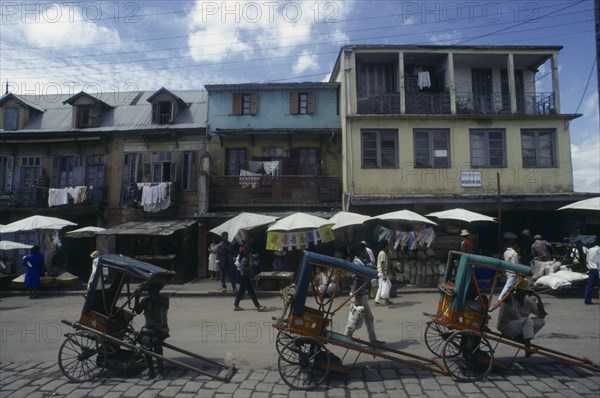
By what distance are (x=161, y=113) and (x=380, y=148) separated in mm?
12189

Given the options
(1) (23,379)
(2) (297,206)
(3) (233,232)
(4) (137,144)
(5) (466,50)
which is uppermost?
(5) (466,50)

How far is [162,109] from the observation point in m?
20.7

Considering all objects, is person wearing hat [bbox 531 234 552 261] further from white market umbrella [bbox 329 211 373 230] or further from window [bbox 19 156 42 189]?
window [bbox 19 156 42 189]

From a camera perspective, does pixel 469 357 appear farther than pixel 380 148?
No

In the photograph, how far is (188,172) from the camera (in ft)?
64.0

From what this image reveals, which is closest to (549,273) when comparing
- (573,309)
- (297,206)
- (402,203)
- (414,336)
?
(573,309)

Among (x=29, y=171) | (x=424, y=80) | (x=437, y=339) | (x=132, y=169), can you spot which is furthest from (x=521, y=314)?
(x=29, y=171)

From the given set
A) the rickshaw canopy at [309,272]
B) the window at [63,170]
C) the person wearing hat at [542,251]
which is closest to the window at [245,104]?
the window at [63,170]

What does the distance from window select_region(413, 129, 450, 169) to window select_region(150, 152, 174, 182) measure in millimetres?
12813

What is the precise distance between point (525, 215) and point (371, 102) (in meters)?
9.64

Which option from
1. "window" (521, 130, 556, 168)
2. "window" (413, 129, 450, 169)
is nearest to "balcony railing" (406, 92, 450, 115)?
"window" (413, 129, 450, 169)

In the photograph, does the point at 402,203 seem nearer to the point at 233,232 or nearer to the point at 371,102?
the point at 371,102

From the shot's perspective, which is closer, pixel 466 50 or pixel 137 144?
pixel 466 50

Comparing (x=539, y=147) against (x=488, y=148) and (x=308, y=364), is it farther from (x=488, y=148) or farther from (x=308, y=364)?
(x=308, y=364)
